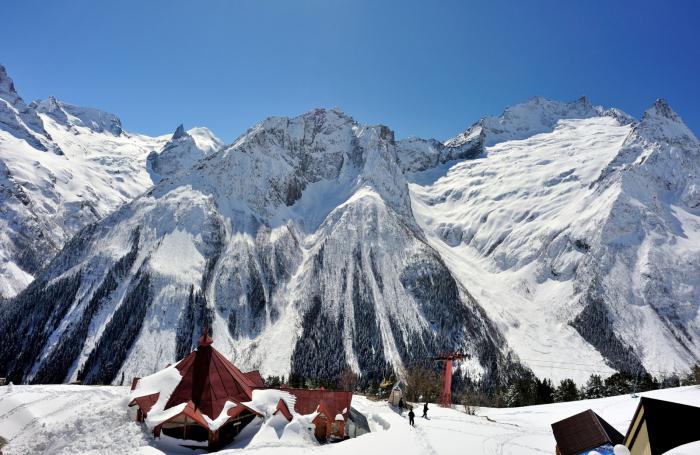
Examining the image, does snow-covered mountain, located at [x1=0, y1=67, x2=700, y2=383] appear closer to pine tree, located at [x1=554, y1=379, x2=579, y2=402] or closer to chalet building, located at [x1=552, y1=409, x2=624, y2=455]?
pine tree, located at [x1=554, y1=379, x2=579, y2=402]

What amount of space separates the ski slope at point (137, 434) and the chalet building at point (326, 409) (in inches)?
123

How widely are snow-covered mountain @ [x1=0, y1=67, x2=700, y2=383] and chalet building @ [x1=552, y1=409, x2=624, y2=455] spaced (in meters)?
76.7

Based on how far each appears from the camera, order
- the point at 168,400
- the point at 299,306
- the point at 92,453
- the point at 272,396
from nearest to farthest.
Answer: the point at 92,453
the point at 168,400
the point at 272,396
the point at 299,306

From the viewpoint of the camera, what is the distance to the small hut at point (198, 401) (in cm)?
3697

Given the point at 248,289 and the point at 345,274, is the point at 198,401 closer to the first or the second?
the point at 248,289

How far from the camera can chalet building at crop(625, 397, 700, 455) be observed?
23.8 m

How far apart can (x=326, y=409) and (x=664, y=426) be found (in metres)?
25.4

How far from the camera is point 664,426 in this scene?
2467 centimetres

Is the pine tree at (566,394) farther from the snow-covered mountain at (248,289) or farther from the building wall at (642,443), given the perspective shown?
the building wall at (642,443)

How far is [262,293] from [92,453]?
93045 millimetres

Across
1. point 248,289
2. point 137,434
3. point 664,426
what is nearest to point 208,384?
point 137,434

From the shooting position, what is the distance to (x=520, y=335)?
129 meters

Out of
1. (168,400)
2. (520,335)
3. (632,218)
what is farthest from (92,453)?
(632,218)

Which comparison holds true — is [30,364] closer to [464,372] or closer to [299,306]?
[299,306]
